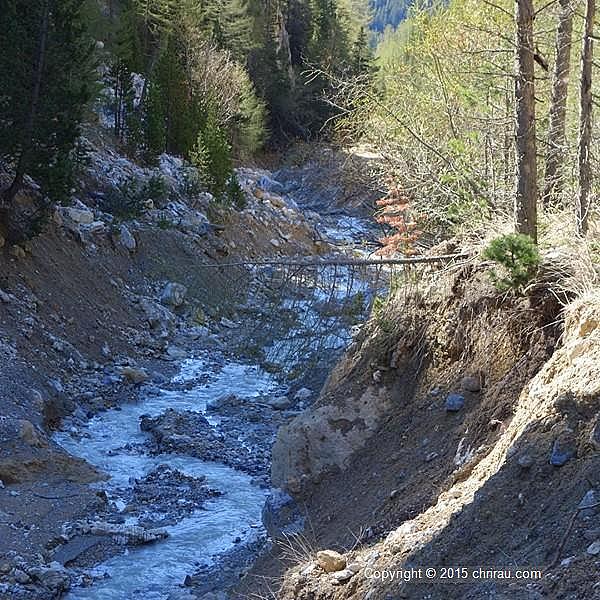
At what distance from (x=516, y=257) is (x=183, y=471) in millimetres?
5998

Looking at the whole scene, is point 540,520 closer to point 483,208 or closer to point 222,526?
point 483,208

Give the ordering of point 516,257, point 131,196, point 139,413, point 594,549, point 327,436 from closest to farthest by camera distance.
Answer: point 594,549 → point 516,257 → point 327,436 → point 139,413 → point 131,196

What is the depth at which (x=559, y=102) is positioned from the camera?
8148 mm

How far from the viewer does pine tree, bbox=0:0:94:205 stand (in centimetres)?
1281

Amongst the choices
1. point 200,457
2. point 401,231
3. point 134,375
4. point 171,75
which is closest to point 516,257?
point 401,231

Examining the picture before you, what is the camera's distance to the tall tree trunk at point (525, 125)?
20.4 ft

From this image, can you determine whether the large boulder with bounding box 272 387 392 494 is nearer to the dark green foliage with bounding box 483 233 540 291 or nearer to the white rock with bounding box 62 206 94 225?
the dark green foliage with bounding box 483 233 540 291

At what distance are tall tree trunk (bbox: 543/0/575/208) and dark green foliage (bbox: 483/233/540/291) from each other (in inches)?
82.8

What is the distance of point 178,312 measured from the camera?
17047mm

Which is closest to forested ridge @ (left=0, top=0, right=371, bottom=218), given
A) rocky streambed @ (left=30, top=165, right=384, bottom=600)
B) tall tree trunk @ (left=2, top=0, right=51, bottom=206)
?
tall tree trunk @ (left=2, top=0, right=51, bottom=206)

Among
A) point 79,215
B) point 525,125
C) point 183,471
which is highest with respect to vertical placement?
point 79,215

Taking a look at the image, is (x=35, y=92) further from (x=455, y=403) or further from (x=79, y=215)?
(x=455, y=403)

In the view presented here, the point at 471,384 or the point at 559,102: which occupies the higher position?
the point at 559,102
